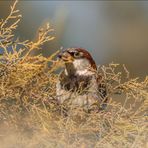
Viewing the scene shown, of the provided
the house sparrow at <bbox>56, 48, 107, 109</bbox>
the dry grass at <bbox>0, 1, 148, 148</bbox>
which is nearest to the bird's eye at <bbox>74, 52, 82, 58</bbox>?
the house sparrow at <bbox>56, 48, 107, 109</bbox>

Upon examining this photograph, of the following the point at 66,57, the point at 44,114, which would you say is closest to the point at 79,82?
the point at 66,57

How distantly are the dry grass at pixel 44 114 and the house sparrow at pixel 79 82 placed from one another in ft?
0.15

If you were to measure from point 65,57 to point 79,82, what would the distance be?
0.31 feet

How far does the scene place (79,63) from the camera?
2.41 metres

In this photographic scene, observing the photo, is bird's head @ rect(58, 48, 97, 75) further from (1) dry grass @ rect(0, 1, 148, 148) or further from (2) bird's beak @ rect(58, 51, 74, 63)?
(1) dry grass @ rect(0, 1, 148, 148)

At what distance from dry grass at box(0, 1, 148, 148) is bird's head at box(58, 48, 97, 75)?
21 cm

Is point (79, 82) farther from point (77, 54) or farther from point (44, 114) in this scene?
point (44, 114)

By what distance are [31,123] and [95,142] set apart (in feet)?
0.62

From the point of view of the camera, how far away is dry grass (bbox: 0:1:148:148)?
1.95 meters

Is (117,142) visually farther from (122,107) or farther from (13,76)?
(13,76)

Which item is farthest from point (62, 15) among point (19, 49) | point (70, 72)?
point (19, 49)

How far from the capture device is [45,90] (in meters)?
2.13

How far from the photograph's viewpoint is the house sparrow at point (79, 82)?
215 centimetres

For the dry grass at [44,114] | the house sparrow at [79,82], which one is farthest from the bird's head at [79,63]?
the dry grass at [44,114]
